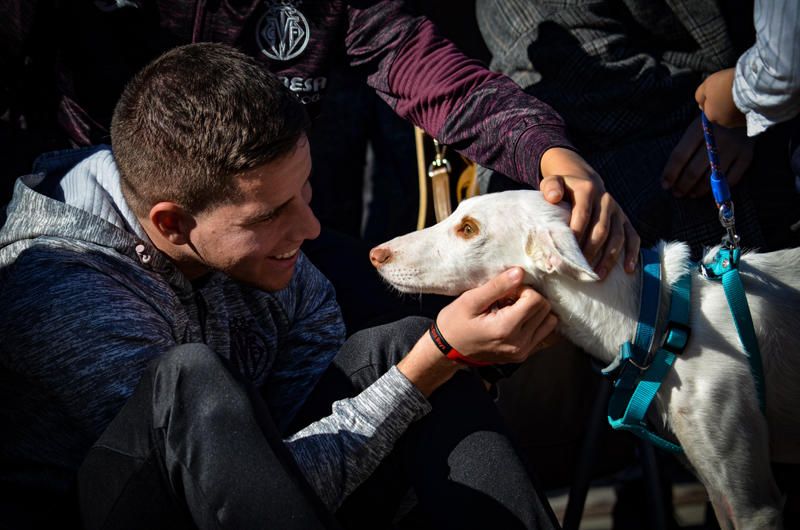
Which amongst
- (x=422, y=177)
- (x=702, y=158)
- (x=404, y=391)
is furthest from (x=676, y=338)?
(x=422, y=177)

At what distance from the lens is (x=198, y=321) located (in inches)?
72.6

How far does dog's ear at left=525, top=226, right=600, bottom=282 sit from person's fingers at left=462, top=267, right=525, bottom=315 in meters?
0.06

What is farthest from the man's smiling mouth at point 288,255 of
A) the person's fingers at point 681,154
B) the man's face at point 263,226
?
the person's fingers at point 681,154

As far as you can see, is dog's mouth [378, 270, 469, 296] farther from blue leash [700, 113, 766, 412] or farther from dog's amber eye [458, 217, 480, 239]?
blue leash [700, 113, 766, 412]

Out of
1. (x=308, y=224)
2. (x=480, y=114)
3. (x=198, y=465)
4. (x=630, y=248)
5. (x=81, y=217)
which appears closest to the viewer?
(x=198, y=465)

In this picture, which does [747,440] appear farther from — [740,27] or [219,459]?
[740,27]

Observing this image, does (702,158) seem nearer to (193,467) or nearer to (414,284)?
(414,284)

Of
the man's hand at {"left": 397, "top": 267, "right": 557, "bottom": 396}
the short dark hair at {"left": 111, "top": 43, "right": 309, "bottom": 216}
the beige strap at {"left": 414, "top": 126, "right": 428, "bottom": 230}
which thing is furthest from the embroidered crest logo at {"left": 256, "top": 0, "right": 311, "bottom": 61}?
the man's hand at {"left": 397, "top": 267, "right": 557, "bottom": 396}

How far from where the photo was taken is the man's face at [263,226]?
5.40 ft

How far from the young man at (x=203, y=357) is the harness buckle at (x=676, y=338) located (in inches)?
10.8

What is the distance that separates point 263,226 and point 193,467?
573 mm

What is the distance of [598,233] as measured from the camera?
1.81 m

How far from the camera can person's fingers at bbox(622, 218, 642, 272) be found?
6.11 feet

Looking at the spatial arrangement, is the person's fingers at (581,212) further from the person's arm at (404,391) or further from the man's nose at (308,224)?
the man's nose at (308,224)
